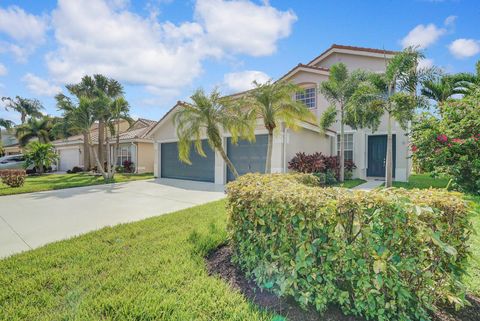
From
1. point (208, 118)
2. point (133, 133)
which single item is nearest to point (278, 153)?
point (208, 118)

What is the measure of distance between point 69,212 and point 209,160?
8.29 meters

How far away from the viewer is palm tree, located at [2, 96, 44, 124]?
38938 millimetres

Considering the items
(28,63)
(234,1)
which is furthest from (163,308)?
(28,63)

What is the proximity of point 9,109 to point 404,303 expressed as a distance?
55.6 metres

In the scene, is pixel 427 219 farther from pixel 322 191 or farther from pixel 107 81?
pixel 107 81

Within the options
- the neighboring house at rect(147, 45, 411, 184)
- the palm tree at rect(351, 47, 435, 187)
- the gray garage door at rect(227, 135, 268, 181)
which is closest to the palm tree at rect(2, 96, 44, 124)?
the neighboring house at rect(147, 45, 411, 184)

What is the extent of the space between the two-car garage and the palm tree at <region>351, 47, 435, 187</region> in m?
5.03

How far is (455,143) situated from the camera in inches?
291

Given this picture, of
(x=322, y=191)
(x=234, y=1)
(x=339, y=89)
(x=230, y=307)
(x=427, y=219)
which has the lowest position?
(x=230, y=307)

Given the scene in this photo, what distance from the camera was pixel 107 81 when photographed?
20859mm

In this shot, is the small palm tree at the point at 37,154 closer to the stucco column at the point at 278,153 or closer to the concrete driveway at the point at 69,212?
the concrete driveway at the point at 69,212

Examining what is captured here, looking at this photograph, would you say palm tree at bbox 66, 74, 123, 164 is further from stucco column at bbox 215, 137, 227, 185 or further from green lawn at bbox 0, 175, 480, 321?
green lawn at bbox 0, 175, 480, 321

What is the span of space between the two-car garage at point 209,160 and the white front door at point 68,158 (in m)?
14.5

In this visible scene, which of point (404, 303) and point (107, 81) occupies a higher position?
point (107, 81)
